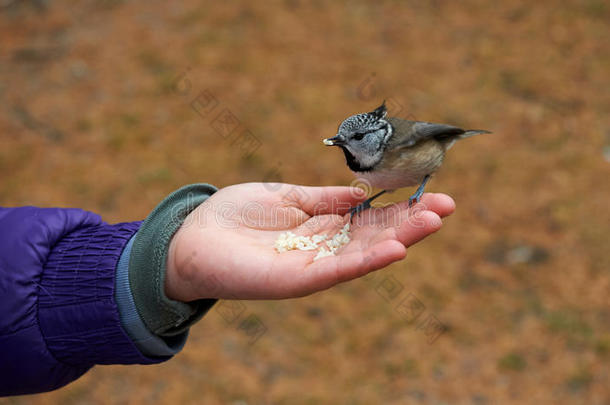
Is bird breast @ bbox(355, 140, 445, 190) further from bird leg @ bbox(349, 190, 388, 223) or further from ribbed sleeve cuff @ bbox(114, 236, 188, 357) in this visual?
ribbed sleeve cuff @ bbox(114, 236, 188, 357)

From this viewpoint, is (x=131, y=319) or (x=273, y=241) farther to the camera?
(x=273, y=241)

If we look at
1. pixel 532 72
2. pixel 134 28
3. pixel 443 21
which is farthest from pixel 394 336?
pixel 134 28

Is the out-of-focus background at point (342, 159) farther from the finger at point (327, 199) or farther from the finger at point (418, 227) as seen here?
the finger at point (418, 227)

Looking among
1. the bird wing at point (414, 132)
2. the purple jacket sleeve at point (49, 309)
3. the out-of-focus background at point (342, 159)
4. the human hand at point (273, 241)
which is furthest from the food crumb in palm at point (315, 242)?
the out-of-focus background at point (342, 159)

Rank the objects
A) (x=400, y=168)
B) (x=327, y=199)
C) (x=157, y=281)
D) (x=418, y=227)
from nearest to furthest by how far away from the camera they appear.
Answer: (x=418, y=227) → (x=157, y=281) → (x=400, y=168) → (x=327, y=199)

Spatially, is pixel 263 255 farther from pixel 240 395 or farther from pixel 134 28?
pixel 134 28

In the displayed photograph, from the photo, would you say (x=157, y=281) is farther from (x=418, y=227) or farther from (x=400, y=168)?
(x=400, y=168)

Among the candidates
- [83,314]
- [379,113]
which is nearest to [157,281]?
[83,314]

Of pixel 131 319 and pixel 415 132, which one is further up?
pixel 415 132

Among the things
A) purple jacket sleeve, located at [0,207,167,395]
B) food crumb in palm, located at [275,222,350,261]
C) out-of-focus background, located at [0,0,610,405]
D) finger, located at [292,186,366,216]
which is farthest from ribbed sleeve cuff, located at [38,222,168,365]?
out-of-focus background, located at [0,0,610,405]

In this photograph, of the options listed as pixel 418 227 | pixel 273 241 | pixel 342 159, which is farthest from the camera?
pixel 342 159
